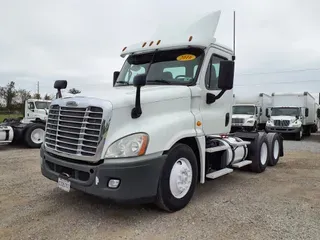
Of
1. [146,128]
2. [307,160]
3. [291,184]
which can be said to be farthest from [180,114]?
[307,160]

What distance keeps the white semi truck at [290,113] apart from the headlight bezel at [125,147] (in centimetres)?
1593

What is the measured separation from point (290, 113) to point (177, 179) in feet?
56.6

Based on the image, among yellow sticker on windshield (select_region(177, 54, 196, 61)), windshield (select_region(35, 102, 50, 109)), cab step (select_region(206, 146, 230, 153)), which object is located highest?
yellow sticker on windshield (select_region(177, 54, 196, 61))

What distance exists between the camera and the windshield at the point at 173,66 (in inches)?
188

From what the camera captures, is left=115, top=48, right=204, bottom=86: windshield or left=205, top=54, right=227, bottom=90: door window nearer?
left=115, top=48, right=204, bottom=86: windshield

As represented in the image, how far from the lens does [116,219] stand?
399 cm

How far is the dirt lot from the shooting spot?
140 inches

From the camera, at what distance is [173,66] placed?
4875mm

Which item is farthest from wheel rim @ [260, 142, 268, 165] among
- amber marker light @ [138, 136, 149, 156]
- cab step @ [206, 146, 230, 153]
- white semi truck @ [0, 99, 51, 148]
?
white semi truck @ [0, 99, 51, 148]

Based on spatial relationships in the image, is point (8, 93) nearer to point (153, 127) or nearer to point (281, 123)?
point (281, 123)

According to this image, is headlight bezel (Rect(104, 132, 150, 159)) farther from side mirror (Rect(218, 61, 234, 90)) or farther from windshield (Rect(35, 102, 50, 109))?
windshield (Rect(35, 102, 50, 109))

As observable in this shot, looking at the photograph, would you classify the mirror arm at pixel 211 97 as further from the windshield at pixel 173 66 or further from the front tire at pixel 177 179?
the front tire at pixel 177 179

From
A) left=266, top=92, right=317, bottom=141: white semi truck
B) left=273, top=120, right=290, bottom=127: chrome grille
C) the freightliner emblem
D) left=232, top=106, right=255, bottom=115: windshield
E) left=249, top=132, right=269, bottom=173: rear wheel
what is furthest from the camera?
left=232, top=106, right=255, bottom=115: windshield

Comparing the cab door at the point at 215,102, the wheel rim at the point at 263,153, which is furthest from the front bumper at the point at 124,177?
the wheel rim at the point at 263,153
